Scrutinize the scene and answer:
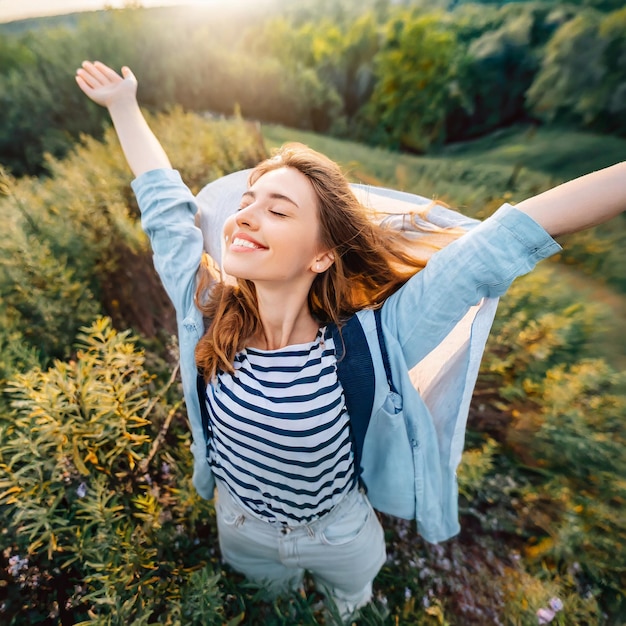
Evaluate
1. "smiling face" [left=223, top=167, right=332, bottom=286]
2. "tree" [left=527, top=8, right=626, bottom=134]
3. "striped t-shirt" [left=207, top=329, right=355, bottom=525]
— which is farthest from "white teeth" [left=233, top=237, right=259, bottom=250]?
"tree" [left=527, top=8, right=626, bottom=134]

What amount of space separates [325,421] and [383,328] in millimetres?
292

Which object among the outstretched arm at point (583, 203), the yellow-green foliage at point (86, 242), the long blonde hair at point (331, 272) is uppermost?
the outstretched arm at point (583, 203)

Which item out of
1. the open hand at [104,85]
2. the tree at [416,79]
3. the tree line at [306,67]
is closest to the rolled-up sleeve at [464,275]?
the open hand at [104,85]

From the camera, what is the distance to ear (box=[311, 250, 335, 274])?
1104 mm

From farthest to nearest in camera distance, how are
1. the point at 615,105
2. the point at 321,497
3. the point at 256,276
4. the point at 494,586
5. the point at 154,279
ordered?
the point at 615,105, the point at 154,279, the point at 494,586, the point at 321,497, the point at 256,276

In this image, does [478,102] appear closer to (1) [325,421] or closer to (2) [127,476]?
(1) [325,421]

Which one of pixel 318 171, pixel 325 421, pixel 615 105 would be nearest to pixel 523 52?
pixel 615 105

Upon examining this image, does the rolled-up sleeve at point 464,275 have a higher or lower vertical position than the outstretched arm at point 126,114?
lower

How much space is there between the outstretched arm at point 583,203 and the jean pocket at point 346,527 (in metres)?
1.00

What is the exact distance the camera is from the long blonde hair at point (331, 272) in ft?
3.58

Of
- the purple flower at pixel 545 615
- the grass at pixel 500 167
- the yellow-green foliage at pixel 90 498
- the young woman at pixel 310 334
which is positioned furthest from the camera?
the grass at pixel 500 167

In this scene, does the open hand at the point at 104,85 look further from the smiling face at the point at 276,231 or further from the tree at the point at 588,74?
the tree at the point at 588,74

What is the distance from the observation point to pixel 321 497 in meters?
1.19

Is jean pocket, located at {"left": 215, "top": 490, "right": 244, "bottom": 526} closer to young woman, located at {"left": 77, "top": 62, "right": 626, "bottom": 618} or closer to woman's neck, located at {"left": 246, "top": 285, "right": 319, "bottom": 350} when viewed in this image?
young woman, located at {"left": 77, "top": 62, "right": 626, "bottom": 618}
